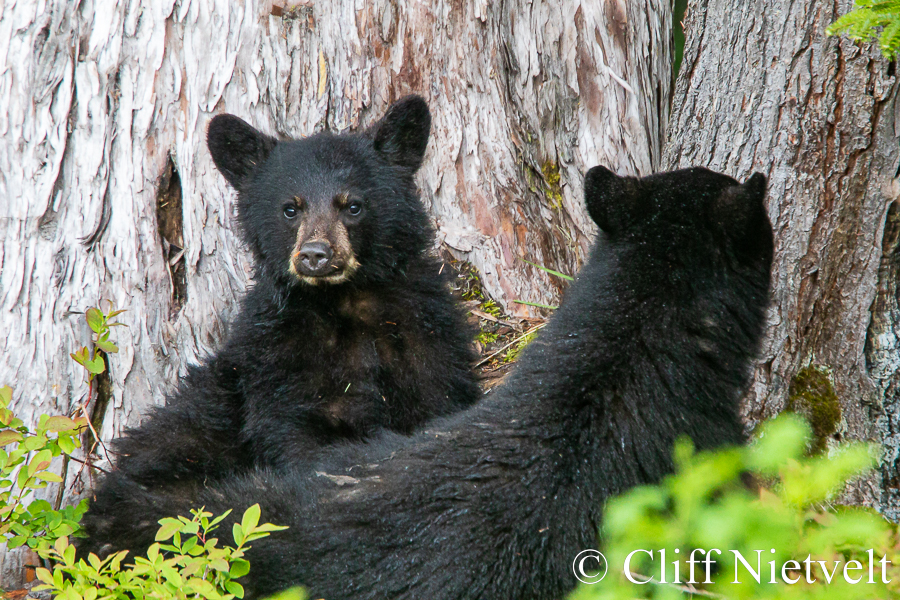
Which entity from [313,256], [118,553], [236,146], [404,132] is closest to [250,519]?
[118,553]

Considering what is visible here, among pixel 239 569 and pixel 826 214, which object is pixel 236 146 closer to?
pixel 239 569

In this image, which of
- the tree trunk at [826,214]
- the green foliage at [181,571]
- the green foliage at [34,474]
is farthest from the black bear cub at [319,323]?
the tree trunk at [826,214]

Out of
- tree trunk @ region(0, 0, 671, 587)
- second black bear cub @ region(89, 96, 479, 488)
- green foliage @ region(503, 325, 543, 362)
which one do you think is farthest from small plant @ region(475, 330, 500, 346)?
second black bear cub @ region(89, 96, 479, 488)

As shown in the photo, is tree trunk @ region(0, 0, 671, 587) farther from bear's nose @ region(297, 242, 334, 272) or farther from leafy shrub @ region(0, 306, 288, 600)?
leafy shrub @ region(0, 306, 288, 600)

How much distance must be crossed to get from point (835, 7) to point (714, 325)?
7.37ft

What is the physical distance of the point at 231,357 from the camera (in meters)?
4.92

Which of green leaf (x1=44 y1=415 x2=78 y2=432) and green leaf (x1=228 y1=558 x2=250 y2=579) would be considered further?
green leaf (x1=44 y1=415 x2=78 y2=432)

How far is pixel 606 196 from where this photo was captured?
3506 mm

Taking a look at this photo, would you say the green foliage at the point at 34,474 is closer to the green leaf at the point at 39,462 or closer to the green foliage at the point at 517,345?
the green leaf at the point at 39,462

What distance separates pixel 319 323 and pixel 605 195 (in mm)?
2202

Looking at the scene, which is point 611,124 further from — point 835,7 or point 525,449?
point 525,449

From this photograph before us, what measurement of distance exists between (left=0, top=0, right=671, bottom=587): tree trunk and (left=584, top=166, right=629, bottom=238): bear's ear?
98.3 inches

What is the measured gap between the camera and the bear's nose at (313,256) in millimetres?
4676

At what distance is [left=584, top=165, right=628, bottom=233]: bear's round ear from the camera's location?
3494mm
